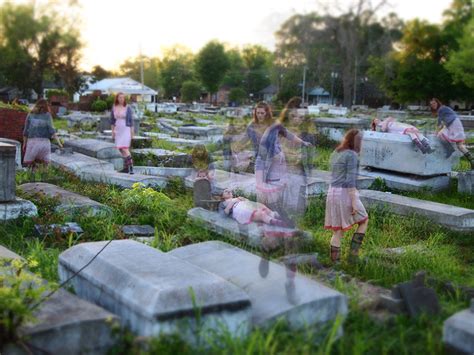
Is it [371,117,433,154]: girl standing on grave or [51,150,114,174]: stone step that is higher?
[371,117,433,154]: girl standing on grave

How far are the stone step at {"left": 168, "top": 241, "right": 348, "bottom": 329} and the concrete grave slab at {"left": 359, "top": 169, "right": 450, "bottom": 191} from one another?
20.6ft

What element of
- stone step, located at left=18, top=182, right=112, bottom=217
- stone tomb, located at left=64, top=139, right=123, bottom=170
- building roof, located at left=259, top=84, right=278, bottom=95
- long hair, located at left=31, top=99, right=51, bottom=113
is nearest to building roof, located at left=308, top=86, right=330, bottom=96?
building roof, located at left=259, top=84, right=278, bottom=95

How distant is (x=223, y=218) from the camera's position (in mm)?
6773

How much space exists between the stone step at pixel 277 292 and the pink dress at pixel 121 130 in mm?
6975

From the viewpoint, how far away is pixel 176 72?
3120 inches

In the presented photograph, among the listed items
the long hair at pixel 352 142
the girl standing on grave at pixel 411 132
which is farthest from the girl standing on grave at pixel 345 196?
the girl standing on grave at pixel 411 132

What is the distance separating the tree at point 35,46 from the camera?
55.8 m

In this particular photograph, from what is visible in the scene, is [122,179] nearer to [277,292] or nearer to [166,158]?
[166,158]

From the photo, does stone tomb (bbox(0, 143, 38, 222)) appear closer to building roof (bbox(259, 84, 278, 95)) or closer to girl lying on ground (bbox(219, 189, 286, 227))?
girl lying on ground (bbox(219, 189, 286, 227))

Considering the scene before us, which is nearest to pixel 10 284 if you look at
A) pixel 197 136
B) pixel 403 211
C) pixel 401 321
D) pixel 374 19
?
pixel 401 321

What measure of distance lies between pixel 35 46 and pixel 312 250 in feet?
184

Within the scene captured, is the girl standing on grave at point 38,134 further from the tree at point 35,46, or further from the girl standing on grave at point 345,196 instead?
the tree at point 35,46

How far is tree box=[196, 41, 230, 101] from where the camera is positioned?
6862cm

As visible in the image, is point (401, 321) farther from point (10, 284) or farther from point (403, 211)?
point (403, 211)
